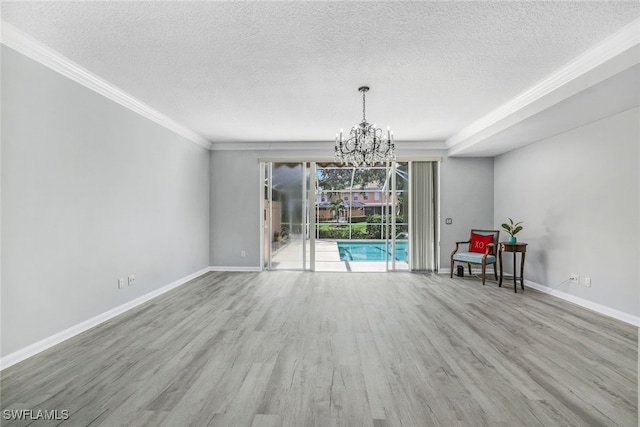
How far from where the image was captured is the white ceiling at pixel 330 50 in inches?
85.9

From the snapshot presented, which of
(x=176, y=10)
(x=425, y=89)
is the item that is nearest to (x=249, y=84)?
(x=176, y=10)

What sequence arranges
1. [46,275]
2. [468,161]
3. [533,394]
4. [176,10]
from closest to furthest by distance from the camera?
[533,394]
[176,10]
[46,275]
[468,161]

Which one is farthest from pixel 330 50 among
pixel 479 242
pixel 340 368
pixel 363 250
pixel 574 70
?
pixel 363 250

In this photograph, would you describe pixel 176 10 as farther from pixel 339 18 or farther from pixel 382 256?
pixel 382 256

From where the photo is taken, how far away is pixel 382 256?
30.0ft

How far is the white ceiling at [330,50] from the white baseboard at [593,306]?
2288 mm

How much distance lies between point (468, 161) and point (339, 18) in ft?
15.8

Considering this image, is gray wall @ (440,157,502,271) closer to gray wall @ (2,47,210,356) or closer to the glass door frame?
the glass door frame

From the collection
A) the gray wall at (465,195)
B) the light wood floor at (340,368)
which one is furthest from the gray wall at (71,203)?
the gray wall at (465,195)

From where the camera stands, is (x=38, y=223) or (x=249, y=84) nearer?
(x=38, y=223)

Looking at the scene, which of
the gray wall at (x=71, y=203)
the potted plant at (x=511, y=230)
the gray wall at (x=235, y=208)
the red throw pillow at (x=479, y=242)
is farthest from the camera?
the gray wall at (x=235, y=208)

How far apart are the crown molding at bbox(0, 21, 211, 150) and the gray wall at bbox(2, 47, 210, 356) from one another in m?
0.06

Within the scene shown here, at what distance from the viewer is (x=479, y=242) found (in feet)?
18.2

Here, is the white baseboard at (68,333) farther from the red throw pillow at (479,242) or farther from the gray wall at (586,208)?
the gray wall at (586,208)
